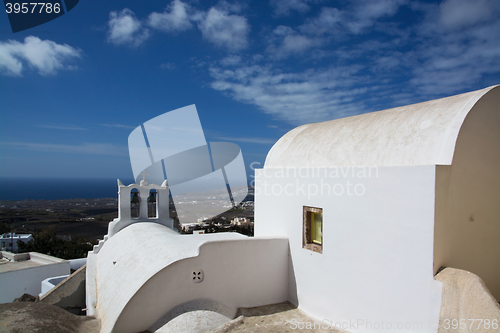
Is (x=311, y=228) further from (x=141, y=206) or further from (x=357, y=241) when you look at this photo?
(x=141, y=206)

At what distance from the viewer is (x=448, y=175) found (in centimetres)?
469

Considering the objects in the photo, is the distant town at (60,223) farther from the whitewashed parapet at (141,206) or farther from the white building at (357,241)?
the white building at (357,241)

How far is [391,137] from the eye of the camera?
5770 millimetres

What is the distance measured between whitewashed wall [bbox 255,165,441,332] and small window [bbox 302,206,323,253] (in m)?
0.15

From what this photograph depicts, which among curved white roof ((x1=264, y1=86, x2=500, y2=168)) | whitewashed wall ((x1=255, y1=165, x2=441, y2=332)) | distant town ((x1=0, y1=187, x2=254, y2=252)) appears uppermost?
curved white roof ((x1=264, y1=86, x2=500, y2=168))

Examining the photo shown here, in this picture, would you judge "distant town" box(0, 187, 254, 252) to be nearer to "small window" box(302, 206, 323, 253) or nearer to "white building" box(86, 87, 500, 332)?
"white building" box(86, 87, 500, 332)

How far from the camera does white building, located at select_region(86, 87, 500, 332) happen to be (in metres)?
4.75

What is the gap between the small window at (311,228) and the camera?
6672 millimetres

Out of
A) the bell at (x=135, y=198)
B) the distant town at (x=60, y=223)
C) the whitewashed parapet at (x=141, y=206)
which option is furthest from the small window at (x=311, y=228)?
the distant town at (x=60, y=223)

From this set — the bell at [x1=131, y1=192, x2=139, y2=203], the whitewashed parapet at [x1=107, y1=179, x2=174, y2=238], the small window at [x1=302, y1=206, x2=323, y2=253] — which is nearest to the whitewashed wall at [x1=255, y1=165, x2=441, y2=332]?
the small window at [x1=302, y1=206, x2=323, y2=253]
